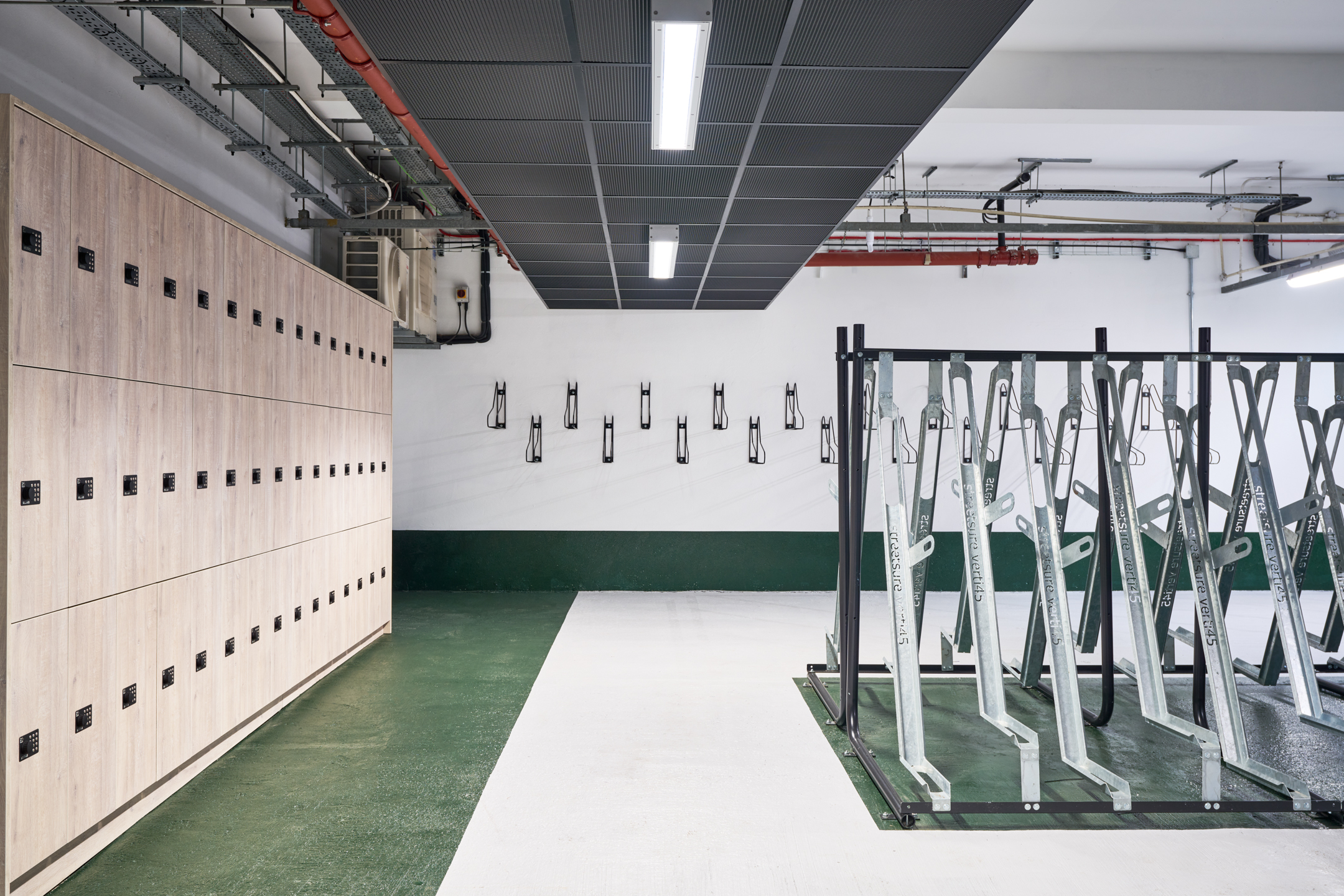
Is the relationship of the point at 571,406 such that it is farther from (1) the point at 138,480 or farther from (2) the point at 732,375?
(1) the point at 138,480

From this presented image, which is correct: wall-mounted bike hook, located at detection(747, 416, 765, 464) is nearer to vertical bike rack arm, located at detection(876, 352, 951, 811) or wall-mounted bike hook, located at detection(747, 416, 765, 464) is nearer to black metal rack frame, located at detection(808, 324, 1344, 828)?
black metal rack frame, located at detection(808, 324, 1344, 828)

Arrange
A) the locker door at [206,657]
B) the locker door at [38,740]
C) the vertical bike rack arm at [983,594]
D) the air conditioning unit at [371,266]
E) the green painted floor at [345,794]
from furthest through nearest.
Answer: the air conditioning unit at [371,266], the locker door at [206,657], the vertical bike rack arm at [983,594], the green painted floor at [345,794], the locker door at [38,740]

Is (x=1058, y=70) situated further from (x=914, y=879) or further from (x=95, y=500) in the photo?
(x=95, y=500)

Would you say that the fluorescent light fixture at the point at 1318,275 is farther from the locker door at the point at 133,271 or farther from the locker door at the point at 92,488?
the locker door at the point at 92,488

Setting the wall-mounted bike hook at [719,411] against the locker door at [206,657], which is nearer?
the locker door at [206,657]

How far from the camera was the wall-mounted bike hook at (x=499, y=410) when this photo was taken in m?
8.37

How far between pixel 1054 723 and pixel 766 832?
2.12m

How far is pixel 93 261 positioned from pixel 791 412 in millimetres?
6492

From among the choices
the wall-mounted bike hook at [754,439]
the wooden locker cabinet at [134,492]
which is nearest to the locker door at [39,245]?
the wooden locker cabinet at [134,492]

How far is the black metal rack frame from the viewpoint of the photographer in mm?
3158

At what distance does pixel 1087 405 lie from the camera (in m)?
8.08

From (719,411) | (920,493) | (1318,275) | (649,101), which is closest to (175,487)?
(649,101)

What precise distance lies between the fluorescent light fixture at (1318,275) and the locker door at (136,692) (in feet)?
28.6

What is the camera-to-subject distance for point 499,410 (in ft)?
27.5
